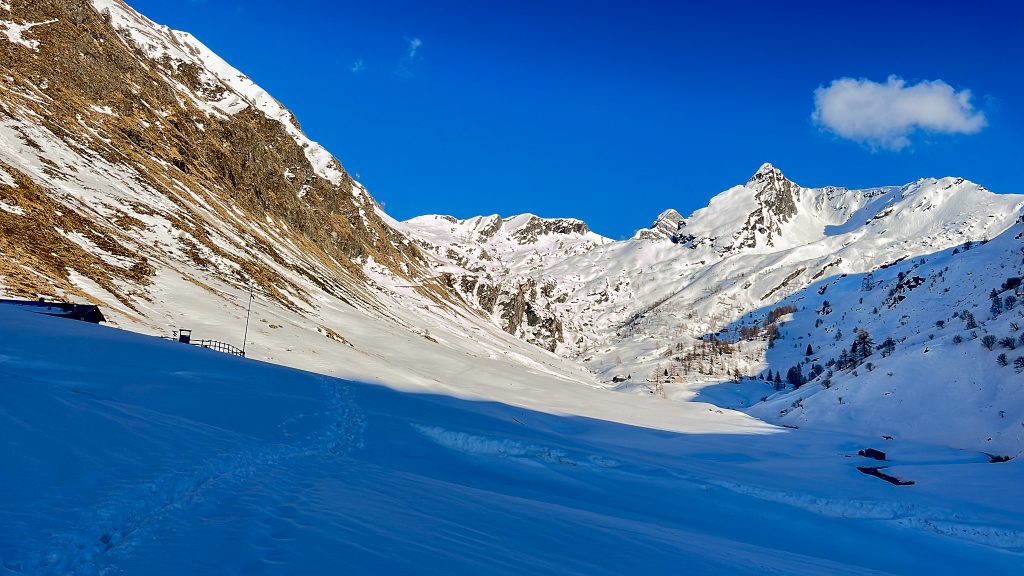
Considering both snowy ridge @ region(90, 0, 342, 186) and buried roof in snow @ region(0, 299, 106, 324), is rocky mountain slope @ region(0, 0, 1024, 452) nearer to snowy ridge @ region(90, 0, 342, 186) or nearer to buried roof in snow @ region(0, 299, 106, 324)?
snowy ridge @ region(90, 0, 342, 186)

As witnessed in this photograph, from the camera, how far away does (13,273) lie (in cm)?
3095

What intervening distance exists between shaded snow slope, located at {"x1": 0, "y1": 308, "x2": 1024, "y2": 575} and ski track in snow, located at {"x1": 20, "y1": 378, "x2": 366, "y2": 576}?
0.11ft

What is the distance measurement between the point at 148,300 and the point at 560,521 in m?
37.2

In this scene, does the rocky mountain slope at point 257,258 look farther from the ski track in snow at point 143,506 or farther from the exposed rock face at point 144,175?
the ski track in snow at point 143,506

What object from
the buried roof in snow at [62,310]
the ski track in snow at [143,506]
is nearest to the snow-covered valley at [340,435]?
the ski track in snow at [143,506]

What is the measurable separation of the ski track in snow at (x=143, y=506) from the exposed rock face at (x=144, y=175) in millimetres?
25526

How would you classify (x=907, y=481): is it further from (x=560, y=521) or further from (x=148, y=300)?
(x=148, y=300)

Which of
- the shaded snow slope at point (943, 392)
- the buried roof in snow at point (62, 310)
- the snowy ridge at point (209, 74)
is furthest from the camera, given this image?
the snowy ridge at point (209, 74)

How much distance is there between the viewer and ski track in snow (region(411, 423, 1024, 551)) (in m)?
19.7

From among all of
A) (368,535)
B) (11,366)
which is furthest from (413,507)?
(11,366)

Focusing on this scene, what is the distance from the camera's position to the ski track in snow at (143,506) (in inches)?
243

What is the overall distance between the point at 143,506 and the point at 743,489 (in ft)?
62.5

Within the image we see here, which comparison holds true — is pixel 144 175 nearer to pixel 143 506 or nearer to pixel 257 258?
pixel 257 258

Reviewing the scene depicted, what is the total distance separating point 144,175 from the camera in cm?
7456
